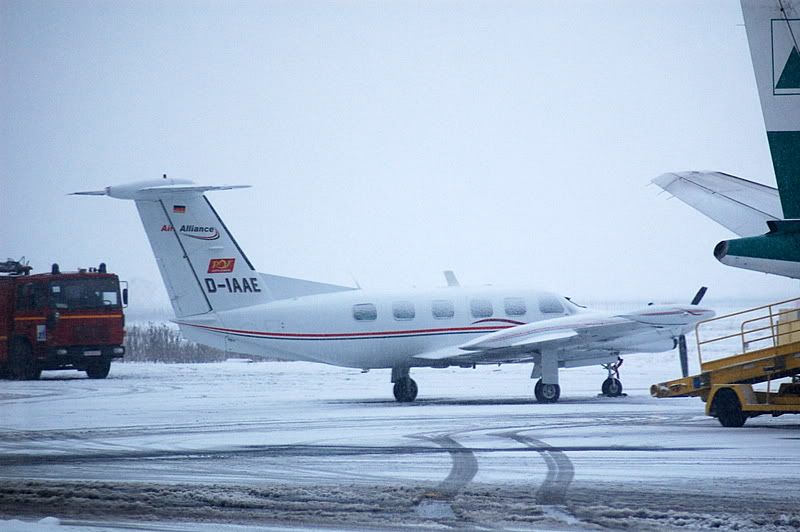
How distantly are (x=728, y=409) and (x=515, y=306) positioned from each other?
926 cm

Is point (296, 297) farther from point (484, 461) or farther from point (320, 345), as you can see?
point (484, 461)

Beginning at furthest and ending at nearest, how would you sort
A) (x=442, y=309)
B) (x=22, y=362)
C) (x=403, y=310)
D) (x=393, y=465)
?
(x=22, y=362) → (x=442, y=309) → (x=403, y=310) → (x=393, y=465)

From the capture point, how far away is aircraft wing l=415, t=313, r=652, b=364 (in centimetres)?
2480

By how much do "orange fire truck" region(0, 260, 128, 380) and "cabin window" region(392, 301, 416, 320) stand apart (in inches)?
537

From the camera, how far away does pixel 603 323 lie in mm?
24750


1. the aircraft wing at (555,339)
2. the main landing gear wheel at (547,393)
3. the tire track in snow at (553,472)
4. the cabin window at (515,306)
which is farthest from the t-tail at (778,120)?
the cabin window at (515,306)

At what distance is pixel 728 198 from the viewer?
15.5 meters

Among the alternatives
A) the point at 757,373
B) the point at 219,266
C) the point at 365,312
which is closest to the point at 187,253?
the point at 219,266

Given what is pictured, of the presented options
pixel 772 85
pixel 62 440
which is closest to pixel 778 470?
pixel 772 85

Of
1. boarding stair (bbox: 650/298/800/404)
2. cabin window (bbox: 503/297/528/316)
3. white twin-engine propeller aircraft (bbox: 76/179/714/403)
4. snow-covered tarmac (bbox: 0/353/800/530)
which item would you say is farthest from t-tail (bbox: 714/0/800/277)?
cabin window (bbox: 503/297/528/316)

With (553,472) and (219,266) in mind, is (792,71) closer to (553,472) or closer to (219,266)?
(553,472)

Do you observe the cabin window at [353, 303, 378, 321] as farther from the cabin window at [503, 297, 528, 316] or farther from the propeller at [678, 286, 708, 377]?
the propeller at [678, 286, 708, 377]

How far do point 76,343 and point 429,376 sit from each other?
12145 mm

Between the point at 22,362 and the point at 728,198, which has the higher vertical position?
the point at 728,198
